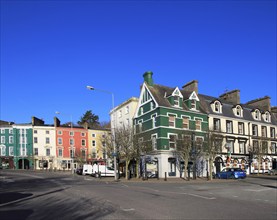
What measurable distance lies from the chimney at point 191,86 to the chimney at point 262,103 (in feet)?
59.8

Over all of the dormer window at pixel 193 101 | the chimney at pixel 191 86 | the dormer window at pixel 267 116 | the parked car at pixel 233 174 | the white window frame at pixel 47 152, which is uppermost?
the chimney at pixel 191 86

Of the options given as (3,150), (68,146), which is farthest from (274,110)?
(3,150)

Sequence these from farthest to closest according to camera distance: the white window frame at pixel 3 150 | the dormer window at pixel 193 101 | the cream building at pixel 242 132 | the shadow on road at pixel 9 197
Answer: the white window frame at pixel 3 150, the cream building at pixel 242 132, the dormer window at pixel 193 101, the shadow on road at pixel 9 197

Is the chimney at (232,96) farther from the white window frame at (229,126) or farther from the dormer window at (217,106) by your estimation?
the dormer window at (217,106)

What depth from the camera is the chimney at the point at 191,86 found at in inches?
2146

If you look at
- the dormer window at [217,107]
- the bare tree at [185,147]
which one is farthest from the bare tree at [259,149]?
the bare tree at [185,147]

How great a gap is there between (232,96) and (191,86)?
36.6 feet

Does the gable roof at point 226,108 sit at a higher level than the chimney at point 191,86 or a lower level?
lower

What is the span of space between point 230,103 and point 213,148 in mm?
20153

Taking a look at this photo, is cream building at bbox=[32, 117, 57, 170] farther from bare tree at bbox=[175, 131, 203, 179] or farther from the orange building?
bare tree at bbox=[175, 131, 203, 179]

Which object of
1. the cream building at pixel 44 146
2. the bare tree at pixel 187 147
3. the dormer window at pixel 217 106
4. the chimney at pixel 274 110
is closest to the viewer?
the bare tree at pixel 187 147

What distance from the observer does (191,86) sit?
5528 centimetres

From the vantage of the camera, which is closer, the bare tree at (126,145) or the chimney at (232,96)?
the bare tree at (126,145)

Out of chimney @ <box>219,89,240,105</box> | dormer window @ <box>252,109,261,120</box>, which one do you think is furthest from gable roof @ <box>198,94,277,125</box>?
chimney @ <box>219,89,240,105</box>
